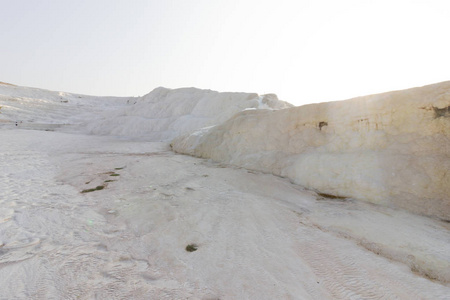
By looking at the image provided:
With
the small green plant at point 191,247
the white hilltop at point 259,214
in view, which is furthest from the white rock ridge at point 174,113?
the small green plant at point 191,247

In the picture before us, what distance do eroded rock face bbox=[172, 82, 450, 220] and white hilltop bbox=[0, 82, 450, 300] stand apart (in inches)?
0.9

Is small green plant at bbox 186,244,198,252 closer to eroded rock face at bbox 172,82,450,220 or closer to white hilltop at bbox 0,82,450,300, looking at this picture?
white hilltop at bbox 0,82,450,300

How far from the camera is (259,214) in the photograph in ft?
11.7

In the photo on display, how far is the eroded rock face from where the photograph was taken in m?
3.87

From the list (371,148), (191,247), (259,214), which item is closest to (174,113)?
(371,148)

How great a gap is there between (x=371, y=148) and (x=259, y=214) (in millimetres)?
2995

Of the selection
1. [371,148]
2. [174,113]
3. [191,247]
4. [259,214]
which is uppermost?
[174,113]

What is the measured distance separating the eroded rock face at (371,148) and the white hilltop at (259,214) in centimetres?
2

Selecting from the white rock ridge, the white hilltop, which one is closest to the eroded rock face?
the white hilltop

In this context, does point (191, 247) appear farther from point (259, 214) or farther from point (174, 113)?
point (174, 113)

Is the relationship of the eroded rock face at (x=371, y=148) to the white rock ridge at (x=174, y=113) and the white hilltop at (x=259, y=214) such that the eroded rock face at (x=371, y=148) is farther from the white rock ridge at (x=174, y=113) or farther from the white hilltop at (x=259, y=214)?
the white rock ridge at (x=174, y=113)

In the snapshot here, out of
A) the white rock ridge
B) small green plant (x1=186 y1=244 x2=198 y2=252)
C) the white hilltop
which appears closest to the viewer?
the white hilltop

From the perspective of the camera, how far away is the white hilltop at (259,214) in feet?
6.94

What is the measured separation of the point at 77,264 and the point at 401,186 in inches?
197
